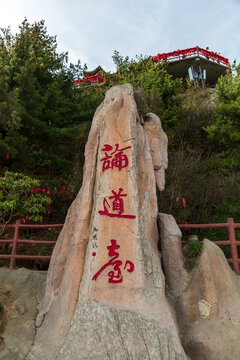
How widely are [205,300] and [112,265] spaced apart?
52.9 inches

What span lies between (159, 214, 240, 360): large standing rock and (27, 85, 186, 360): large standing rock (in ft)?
1.22

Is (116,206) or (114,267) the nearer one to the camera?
(114,267)

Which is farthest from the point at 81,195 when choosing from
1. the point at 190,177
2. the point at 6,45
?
the point at 6,45

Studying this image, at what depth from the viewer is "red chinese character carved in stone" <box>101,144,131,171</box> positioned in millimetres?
3592

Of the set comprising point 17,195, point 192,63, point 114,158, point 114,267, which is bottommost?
point 114,267

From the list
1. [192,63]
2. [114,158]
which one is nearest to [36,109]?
[114,158]

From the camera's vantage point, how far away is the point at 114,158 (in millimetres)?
3645

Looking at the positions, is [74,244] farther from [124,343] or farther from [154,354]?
[154,354]

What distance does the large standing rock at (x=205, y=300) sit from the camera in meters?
3.18

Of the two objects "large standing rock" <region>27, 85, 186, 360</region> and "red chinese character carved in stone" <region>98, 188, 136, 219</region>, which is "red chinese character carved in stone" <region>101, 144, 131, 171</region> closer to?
"large standing rock" <region>27, 85, 186, 360</region>

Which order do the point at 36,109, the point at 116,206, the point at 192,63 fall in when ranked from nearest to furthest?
the point at 116,206 → the point at 36,109 → the point at 192,63

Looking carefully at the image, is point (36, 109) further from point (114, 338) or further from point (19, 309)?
point (114, 338)

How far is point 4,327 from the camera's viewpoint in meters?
3.62

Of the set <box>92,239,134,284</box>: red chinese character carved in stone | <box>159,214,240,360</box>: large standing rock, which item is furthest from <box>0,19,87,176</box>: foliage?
<box>159,214,240,360</box>: large standing rock
